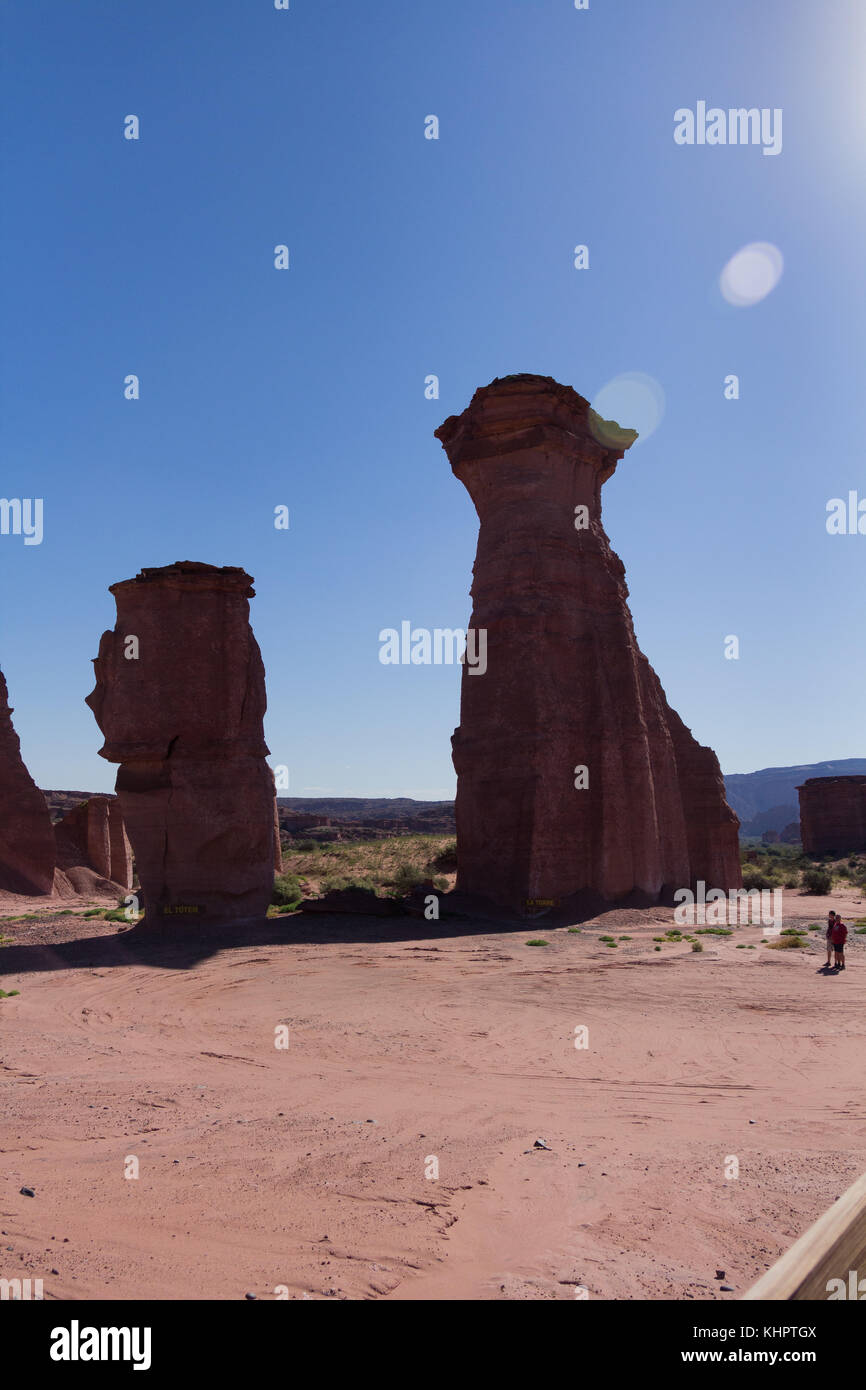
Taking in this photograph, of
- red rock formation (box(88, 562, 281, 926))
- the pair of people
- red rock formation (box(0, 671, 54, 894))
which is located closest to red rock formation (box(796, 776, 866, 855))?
the pair of people

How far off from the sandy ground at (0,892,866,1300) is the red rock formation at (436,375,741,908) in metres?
8.03

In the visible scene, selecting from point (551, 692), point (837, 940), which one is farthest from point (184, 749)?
point (837, 940)

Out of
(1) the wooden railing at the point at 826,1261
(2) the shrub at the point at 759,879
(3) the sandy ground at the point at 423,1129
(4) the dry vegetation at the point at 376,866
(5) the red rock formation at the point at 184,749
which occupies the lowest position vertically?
(2) the shrub at the point at 759,879

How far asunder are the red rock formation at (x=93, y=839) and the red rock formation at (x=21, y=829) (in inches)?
164

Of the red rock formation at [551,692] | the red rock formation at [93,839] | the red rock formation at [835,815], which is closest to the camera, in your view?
the red rock formation at [551,692]

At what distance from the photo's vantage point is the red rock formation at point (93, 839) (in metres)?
37.1

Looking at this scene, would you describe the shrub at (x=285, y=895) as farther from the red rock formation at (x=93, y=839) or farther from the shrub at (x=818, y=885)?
the shrub at (x=818, y=885)

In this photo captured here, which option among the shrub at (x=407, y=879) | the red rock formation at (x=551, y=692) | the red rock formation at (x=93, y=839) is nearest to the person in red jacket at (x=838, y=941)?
the red rock formation at (x=551, y=692)

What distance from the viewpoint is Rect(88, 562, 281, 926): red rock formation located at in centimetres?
2008

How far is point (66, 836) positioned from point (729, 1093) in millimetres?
34827

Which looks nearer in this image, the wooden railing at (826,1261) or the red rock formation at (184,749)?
the wooden railing at (826,1261)

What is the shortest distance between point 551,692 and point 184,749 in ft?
30.1

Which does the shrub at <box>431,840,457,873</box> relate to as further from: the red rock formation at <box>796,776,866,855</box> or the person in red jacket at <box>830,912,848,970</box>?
the red rock formation at <box>796,776,866,855</box>
